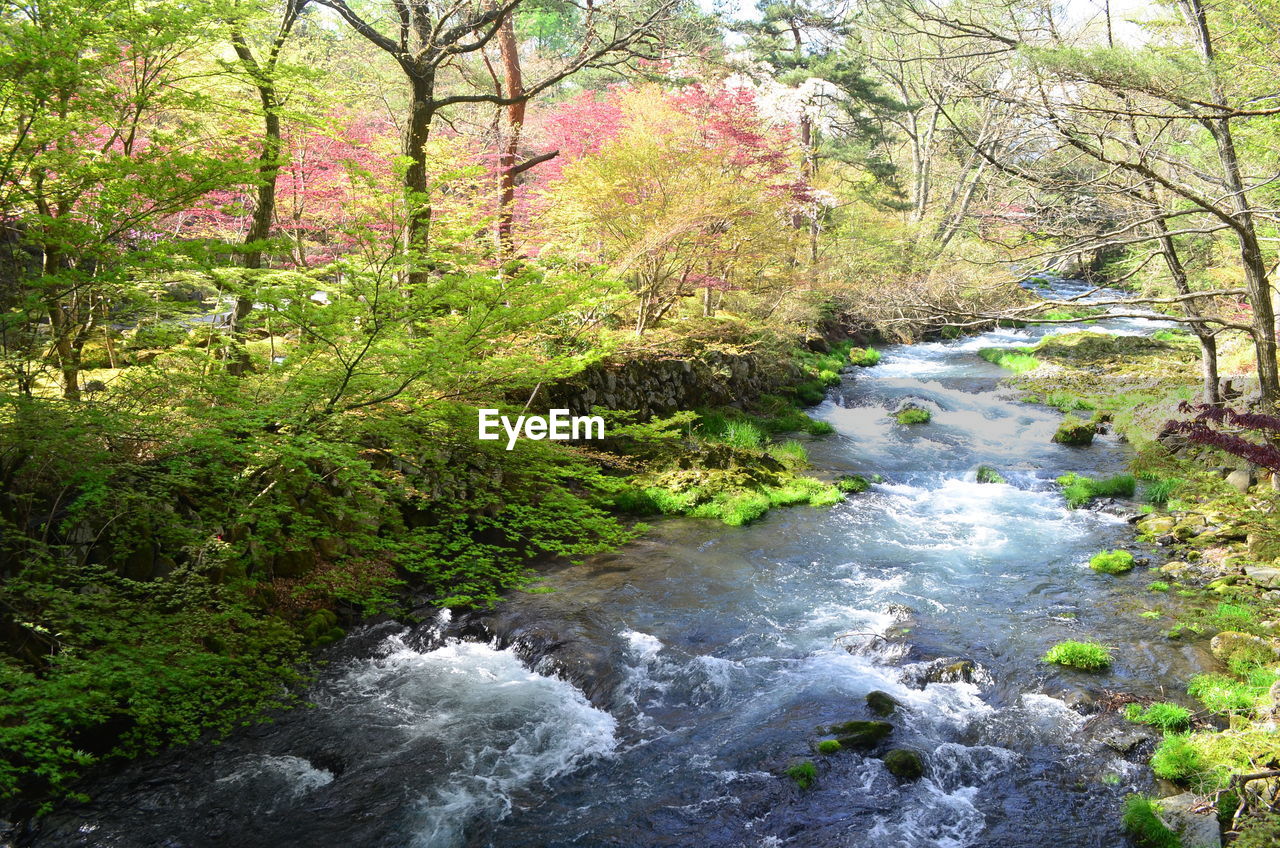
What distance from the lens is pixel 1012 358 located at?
2303 centimetres

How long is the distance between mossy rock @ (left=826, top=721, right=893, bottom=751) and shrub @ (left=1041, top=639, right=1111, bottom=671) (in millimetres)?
2209

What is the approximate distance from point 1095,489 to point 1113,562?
10.1ft

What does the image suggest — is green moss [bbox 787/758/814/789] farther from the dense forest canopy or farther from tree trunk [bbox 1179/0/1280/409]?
tree trunk [bbox 1179/0/1280/409]

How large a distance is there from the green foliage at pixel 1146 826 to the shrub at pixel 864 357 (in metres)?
19.0

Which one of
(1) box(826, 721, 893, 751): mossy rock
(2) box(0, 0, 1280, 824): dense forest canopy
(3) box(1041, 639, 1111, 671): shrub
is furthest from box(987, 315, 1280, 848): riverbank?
(2) box(0, 0, 1280, 824): dense forest canopy

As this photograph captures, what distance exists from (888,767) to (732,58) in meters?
24.9

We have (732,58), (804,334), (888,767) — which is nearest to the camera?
(888,767)

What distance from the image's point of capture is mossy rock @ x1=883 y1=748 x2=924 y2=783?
5992mm

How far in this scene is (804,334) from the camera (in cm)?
2261

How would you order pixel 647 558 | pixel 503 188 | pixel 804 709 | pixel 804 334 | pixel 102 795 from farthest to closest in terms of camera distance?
A: pixel 804 334, pixel 503 188, pixel 647 558, pixel 804 709, pixel 102 795

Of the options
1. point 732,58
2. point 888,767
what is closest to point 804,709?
point 888,767

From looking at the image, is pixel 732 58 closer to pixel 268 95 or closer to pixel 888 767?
pixel 268 95

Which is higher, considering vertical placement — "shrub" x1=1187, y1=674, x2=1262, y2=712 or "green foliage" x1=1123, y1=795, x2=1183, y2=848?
"shrub" x1=1187, y1=674, x2=1262, y2=712

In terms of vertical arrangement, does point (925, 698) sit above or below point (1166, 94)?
below
